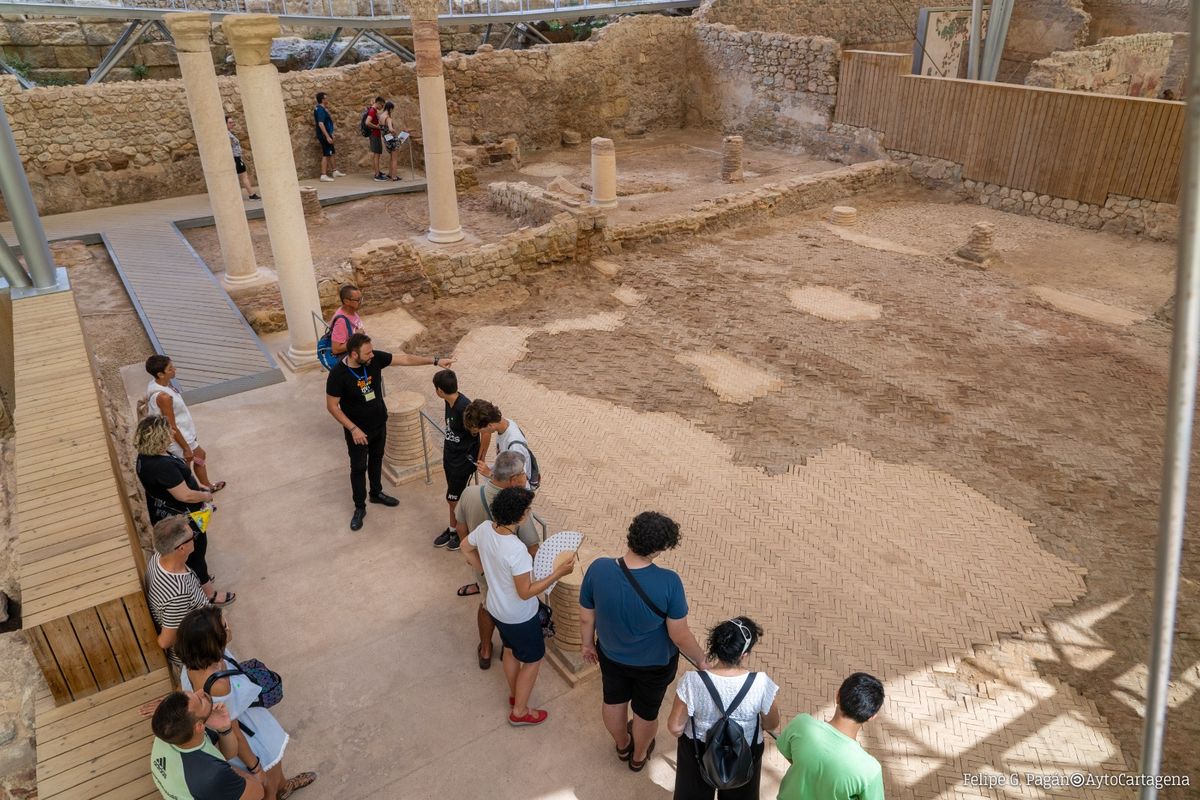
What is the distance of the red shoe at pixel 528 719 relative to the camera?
15.2 ft

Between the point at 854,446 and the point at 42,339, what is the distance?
23.0 feet

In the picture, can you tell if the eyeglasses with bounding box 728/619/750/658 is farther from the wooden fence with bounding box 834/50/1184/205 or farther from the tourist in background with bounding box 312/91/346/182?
the tourist in background with bounding box 312/91/346/182

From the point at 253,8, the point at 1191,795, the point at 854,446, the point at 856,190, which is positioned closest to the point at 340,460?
the point at 854,446

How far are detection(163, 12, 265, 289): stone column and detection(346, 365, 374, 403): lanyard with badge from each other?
6019 mm

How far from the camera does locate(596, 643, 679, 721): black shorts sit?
400cm

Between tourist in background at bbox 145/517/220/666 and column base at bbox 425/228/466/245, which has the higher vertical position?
tourist in background at bbox 145/517/220/666

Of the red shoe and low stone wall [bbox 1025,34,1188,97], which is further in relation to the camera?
low stone wall [bbox 1025,34,1188,97]

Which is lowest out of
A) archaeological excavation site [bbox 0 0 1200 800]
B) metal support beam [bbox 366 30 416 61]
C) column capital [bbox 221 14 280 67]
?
archaeological excavation site [bbox 0 0 1200 800]

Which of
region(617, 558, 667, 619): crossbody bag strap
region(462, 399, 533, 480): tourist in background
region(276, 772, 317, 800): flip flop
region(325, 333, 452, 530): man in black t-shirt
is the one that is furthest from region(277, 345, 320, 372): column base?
region(617, 558, 667, 619): crossbody bag strap

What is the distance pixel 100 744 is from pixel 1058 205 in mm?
15794

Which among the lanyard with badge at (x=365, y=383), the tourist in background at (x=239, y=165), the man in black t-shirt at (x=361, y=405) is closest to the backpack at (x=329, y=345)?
the man in black t-shirt at (x=361, y=405)

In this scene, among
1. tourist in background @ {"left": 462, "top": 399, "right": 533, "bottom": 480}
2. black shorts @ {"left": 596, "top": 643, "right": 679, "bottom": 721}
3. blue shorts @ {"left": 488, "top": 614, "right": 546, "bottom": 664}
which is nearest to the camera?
black shorts @ {"left": 596, "top": 643, "right": 679, "bottom": 721}

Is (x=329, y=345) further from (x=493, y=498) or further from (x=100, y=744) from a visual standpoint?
(x=100, y=744)

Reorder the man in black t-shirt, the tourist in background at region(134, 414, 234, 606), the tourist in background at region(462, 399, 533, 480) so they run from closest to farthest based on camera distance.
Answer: the tourist in background at region(134, 414, 234, 606)
the tourist in background at region(462, 399, 533, 480)
the man in black t-shirt
